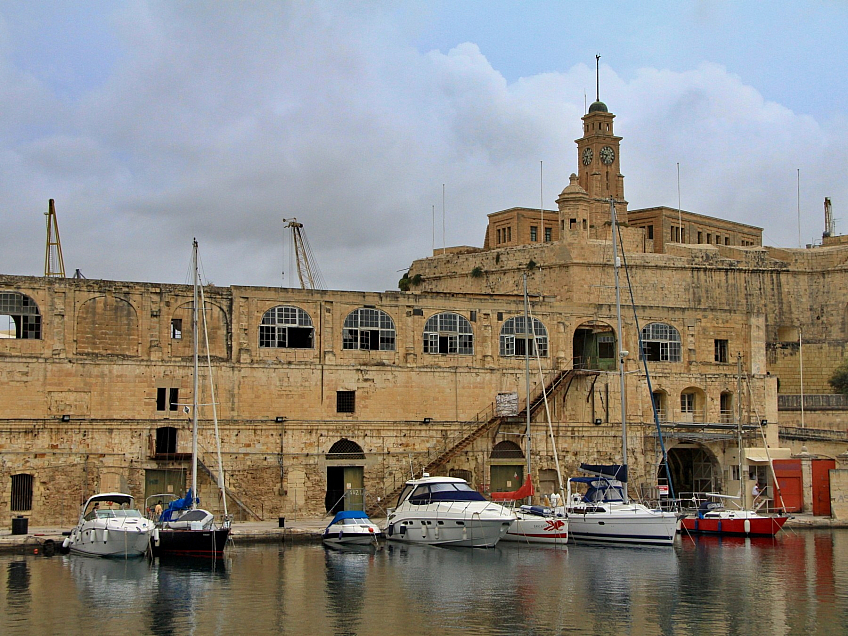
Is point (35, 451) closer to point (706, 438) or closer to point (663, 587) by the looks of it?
point (663, 587)

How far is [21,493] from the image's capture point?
42.2m

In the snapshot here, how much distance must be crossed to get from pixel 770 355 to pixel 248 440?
3806 centimetres

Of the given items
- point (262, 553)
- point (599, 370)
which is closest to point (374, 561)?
point (262, 553)

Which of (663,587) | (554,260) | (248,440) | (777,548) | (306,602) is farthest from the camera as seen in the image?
(554,260)

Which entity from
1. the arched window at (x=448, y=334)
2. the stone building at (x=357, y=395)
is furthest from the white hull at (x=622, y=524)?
the arched window at (x=448, y=334)

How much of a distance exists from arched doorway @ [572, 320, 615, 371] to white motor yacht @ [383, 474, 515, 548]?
567 inches

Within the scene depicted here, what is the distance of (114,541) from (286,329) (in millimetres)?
13637

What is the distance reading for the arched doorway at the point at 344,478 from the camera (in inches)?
1845

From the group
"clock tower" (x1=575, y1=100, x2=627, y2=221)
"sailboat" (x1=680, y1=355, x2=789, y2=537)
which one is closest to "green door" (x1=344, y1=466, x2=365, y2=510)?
"sailboat" (x1=680, y1=355, x2=789, y2=537)

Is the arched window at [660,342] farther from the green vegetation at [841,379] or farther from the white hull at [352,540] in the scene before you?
the white hull at [352,540]

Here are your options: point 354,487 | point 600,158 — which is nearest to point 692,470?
point 354,487

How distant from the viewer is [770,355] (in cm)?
Result: 7075

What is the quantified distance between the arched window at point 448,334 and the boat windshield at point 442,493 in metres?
9.84

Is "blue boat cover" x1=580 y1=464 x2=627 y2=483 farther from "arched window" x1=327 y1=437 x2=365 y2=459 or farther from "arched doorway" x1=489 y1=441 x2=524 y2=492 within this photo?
"arched window" x1=327 y1=437 x2=365 y2=459
